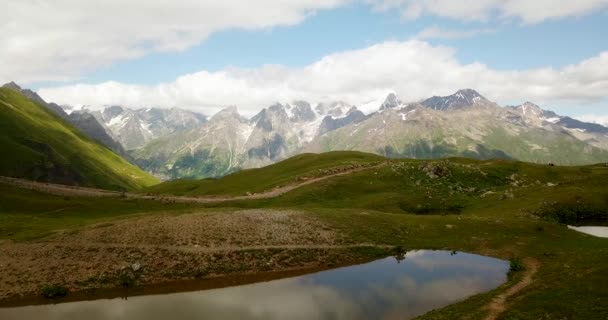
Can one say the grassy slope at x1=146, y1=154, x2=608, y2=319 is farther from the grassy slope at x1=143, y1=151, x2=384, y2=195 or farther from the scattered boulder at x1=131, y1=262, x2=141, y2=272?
the scattered boulder at x1=131, y1=262, x2=141, y2=272

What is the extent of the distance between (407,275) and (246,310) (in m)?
17.5

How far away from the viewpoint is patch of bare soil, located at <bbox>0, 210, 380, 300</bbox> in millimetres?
46000

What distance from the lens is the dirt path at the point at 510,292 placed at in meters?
31.9

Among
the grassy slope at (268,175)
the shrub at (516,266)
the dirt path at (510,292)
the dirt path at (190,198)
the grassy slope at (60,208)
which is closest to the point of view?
the dirt path at (510,292)

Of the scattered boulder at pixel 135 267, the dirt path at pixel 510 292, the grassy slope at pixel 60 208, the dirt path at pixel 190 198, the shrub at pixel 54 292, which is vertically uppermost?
the dirt path at pixel 190 198

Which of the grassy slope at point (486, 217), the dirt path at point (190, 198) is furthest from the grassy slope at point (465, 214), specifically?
the dirt path at point (190, 198)

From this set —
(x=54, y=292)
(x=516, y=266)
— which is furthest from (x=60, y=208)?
(x=516, y=266)

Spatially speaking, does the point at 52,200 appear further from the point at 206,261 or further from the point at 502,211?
the point at 502,211

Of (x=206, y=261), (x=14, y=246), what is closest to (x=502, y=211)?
(x=206, y=261)

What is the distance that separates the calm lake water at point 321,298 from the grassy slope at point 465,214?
3963 millimetres

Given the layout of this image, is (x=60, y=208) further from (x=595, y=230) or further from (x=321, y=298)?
(x=595, y=230)

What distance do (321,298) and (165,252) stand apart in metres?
21.5

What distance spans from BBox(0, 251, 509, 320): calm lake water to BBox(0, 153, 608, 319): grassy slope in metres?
3.96

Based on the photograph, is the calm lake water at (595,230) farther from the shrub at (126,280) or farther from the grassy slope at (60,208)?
the shrub at (126,280)
